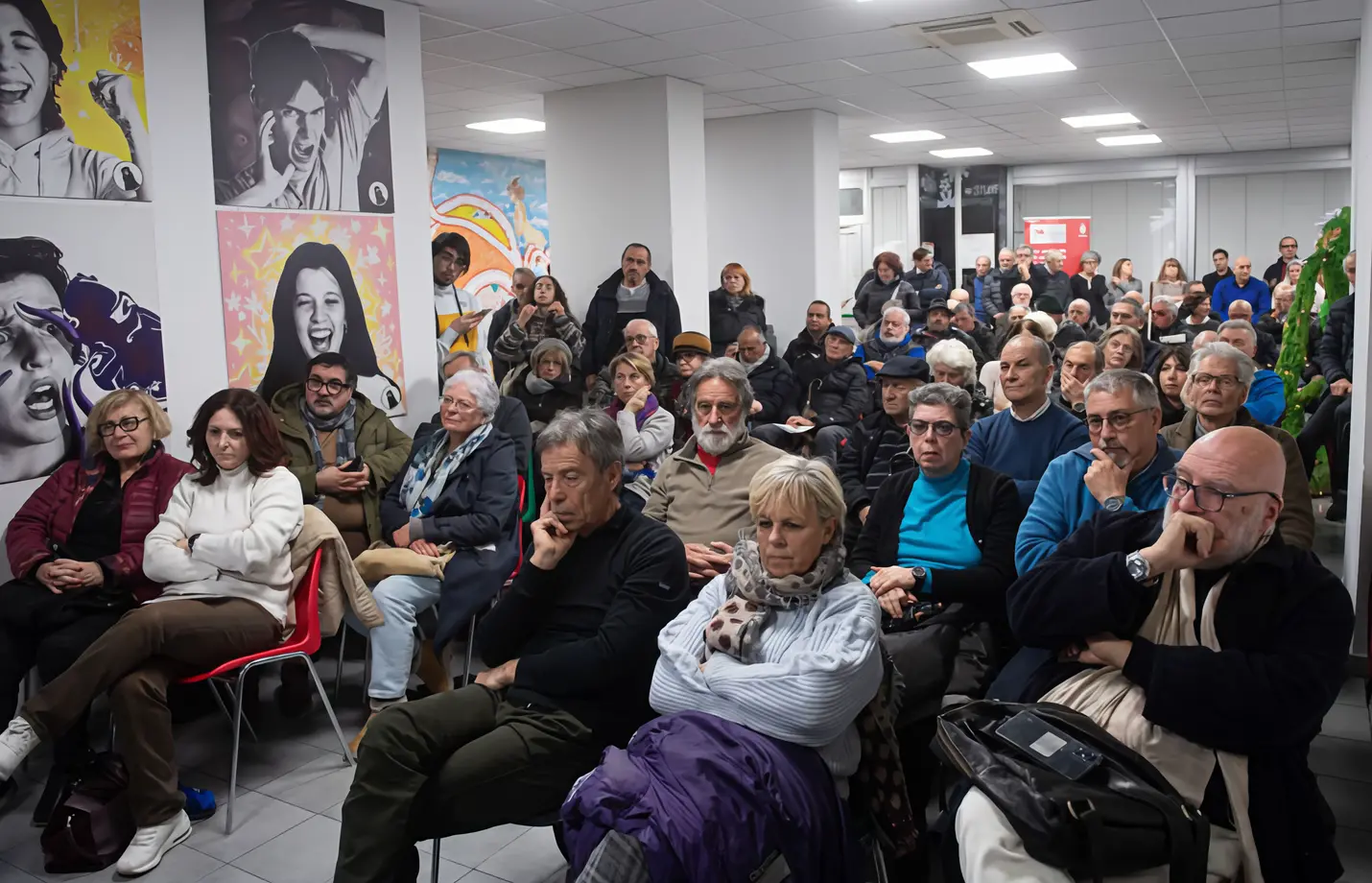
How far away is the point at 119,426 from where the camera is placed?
12.1ft

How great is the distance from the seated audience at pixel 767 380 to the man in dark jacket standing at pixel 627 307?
0.84m

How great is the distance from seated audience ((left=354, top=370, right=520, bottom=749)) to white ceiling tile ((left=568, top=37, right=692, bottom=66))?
3.23 m

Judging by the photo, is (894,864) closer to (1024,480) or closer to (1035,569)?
(1035,569)

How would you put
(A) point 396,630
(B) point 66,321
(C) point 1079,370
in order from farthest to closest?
1. (C) point 1079,370
2. (B) point 66,321
3. (A) point 396,630

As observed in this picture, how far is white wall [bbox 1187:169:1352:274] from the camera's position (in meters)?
14.4

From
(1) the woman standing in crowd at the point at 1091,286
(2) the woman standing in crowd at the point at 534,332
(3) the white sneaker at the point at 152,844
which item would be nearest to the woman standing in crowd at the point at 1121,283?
(1) the woman standing in crowd at the point at 1091,286

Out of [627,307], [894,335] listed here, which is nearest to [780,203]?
[894,335]

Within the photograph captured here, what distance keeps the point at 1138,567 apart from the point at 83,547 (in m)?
3.34

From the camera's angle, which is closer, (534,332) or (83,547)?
(83,547)

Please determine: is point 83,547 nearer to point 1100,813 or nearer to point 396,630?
point 396,630

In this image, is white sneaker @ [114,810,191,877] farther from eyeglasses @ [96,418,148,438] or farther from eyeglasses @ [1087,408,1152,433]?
eyeglasses @ [1087,408,1152,433]

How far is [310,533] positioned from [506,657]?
127cm

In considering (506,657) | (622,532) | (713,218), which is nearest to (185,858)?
(506,657)

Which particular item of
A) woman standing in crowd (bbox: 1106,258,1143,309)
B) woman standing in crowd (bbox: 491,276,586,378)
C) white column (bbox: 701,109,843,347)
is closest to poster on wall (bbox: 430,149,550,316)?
white column (bbox: 701,109,843,347)
